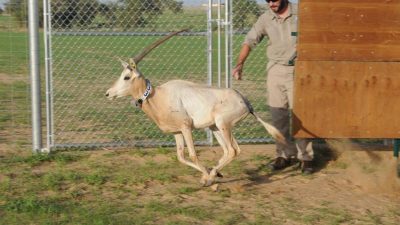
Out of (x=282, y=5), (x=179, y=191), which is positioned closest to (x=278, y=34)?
(x=282, y=5)

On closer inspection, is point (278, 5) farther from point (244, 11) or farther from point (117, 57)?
point (244, 11)

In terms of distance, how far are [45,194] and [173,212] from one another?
1.47 m

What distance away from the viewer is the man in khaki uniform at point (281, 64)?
777 centimetres

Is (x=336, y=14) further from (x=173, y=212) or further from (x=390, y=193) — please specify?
(x=173, y=212)

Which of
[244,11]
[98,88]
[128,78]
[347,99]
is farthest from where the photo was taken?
[98,88]

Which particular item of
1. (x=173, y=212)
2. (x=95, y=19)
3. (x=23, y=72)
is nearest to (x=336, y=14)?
(x=173, y=212)

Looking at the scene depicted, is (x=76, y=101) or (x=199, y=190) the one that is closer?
(x=199, y=190)

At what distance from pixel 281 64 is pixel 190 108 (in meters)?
1.41

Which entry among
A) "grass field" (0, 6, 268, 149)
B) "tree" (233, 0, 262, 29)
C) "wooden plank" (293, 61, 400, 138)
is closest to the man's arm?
"wooden plank" (293, 61, 400, 138)

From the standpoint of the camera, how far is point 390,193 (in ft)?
23.4

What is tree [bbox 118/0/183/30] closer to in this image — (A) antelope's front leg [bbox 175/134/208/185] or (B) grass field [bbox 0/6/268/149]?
(B) grass field [bbox 0/6/268/149]

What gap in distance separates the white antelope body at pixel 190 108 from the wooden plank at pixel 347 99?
705mm

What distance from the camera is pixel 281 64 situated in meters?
7.92

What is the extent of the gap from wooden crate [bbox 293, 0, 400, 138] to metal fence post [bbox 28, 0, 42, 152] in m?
3.37
